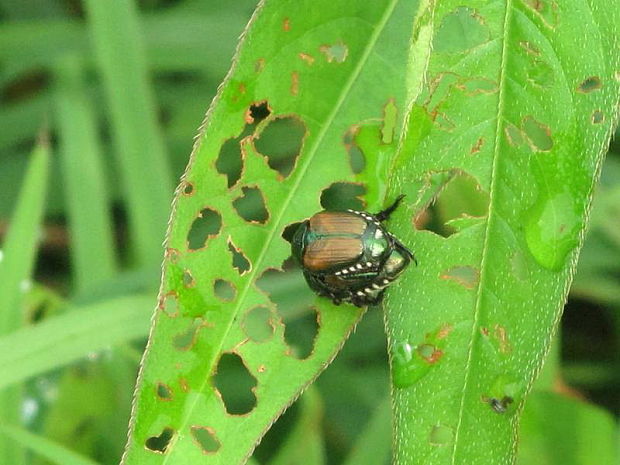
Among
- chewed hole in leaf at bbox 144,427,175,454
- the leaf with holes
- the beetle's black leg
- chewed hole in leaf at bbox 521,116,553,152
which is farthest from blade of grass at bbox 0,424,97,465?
→ chewed hole in leaf at bbox 521,116,553,152

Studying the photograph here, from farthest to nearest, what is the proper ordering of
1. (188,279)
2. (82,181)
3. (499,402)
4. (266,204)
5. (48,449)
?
(82,181) < (48,449) < (266,204) < (188,279) < (499,402)

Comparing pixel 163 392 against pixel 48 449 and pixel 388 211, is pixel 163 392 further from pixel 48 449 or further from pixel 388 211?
pixel 48 449

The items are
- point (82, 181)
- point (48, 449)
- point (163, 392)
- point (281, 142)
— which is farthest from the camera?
point (281, 142)

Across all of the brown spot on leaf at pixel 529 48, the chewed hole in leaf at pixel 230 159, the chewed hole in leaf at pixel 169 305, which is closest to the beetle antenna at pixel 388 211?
the brown spot on leaf at pixel 529 48

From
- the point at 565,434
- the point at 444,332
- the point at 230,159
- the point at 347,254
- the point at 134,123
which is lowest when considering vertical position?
the point at 565,434

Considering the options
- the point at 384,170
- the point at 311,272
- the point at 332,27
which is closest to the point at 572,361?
the point at 311,272

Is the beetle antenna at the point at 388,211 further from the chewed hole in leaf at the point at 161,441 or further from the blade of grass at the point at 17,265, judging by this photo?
the blade of grass at the point at 17,265

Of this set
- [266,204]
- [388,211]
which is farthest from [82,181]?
[388,211]
